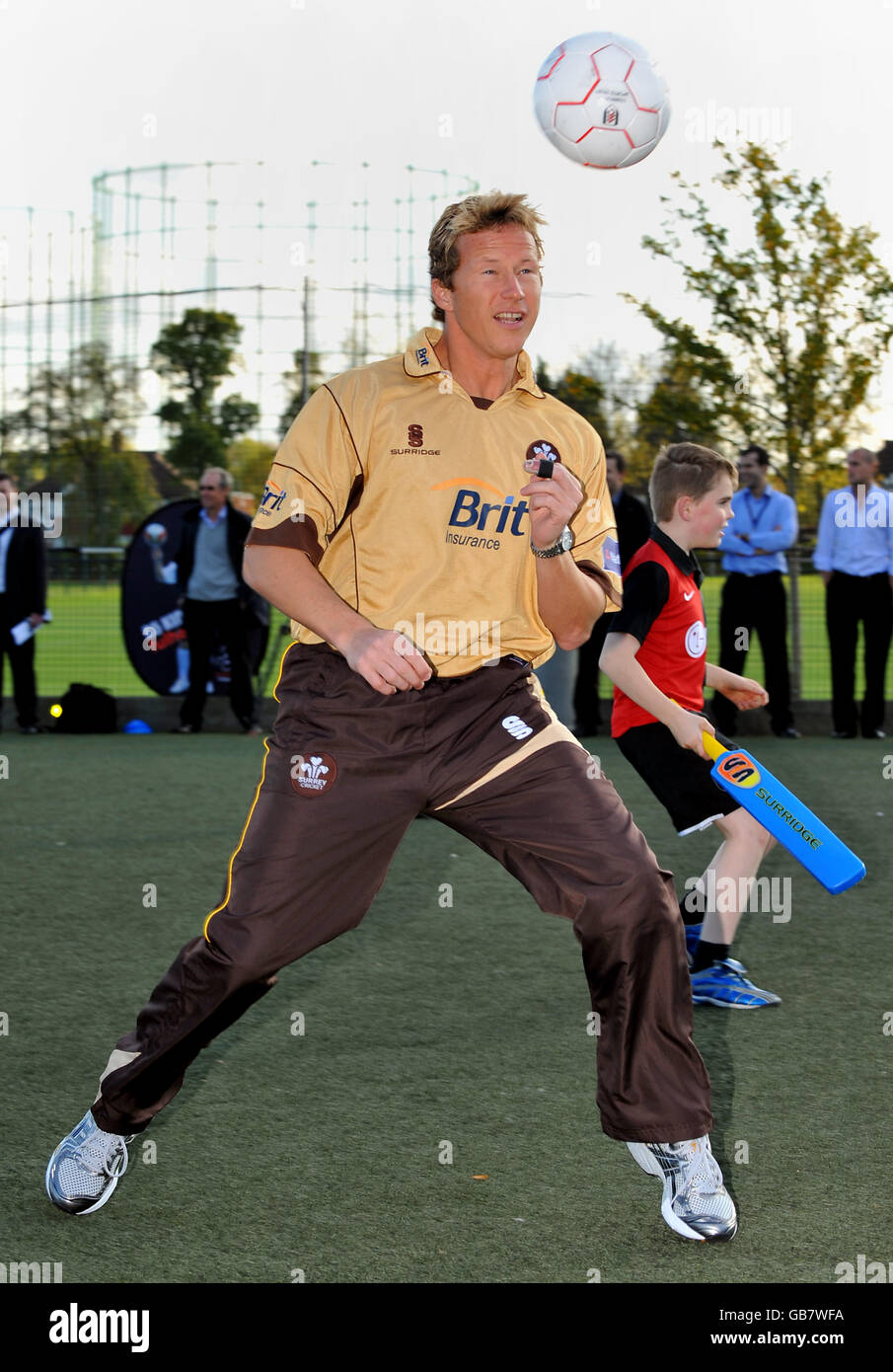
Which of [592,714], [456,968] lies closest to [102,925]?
[456,968]

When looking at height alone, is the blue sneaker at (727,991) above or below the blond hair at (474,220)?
below

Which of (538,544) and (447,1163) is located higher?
(538,544)

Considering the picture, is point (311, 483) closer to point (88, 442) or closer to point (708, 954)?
point (708, 954)

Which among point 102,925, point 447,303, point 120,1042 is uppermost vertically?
point 447,303

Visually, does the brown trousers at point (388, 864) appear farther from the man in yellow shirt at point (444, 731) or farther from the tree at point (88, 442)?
the tree at point (88, 442)

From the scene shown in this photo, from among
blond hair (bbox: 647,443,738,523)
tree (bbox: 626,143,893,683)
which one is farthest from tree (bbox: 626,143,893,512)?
blond hair (bbox: 647,443,738,523)

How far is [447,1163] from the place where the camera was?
12.3ft

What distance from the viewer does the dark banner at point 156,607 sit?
13.9 meters

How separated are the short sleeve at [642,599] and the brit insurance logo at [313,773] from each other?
1.77 metres

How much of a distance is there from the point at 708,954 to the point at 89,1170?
2562 mm

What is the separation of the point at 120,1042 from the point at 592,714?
9501 millimetres
